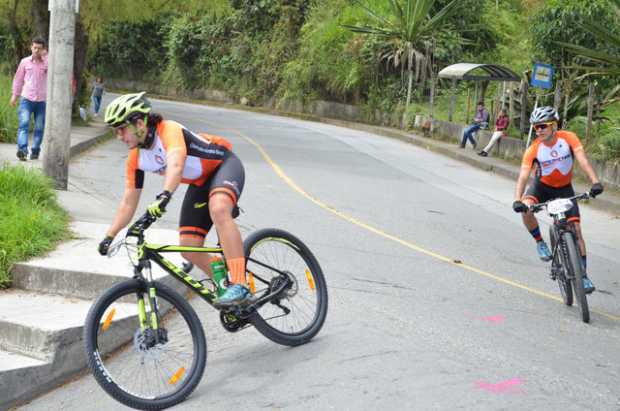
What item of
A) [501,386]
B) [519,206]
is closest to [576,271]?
[519,206]

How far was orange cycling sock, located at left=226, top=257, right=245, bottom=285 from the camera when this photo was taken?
6.03 metres

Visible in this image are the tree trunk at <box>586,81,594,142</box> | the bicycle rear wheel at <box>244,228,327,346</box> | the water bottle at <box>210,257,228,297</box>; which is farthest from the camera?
the tree trunk at <box>586,81,594,142</box>

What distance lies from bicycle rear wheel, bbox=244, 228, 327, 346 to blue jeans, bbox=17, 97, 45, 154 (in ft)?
31.4

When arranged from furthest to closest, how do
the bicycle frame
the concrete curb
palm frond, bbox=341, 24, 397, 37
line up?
palm frond, bbox=341, 24, 397, 37 < the concrete curb < the bicycle frame

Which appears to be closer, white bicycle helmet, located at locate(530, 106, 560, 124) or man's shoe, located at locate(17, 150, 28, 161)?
white bicycle helmet, located at locate(530, 106, 560, 124)

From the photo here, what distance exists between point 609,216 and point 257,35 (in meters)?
37.9

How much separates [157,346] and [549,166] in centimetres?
508

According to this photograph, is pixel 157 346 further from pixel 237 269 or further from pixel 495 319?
pixel 495 319

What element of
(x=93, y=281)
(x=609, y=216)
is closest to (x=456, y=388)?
(x=93, y=281)

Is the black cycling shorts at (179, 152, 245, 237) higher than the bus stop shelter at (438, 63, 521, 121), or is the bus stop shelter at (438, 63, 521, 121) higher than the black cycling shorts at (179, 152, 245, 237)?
the bus stop shelter at (438, 63, 521, 121)

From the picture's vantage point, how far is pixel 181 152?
18.8 feet

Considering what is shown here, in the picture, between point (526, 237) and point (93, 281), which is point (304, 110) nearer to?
point (526, 237)

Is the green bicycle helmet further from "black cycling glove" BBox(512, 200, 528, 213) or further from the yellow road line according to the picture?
the yellow road line

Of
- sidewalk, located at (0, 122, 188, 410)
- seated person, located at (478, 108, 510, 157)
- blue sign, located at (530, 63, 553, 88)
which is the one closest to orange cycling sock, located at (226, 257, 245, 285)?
sidewalk, located at (0, 122, 188, 410)
